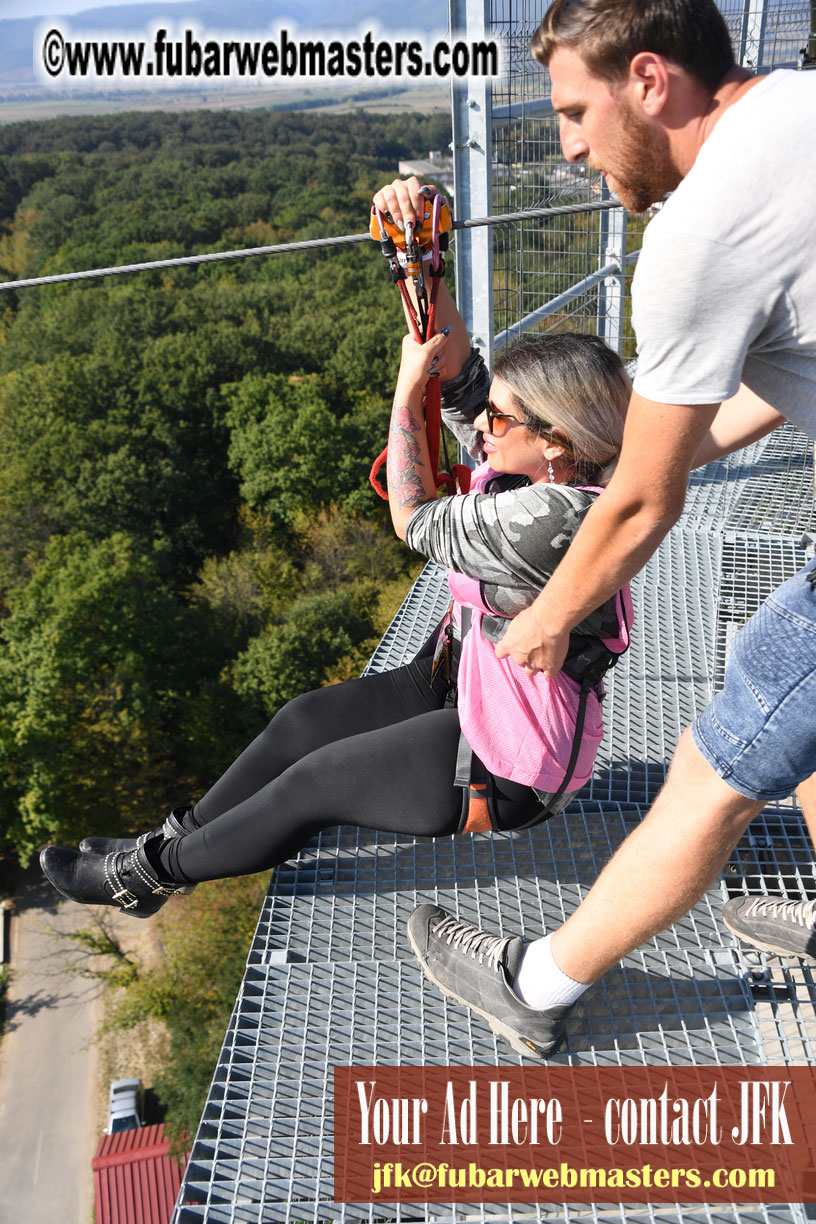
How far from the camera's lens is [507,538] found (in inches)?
74.9

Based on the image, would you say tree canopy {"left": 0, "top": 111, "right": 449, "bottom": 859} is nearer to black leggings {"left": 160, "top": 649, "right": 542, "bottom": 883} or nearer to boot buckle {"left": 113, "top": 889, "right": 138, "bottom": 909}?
boot buckle {"left": 113, "top": 889, "right": 138, "bottom": 909}

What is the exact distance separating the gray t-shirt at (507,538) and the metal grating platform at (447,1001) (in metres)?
0.91

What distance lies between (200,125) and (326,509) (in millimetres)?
62667

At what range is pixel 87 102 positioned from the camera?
99188 millimetres

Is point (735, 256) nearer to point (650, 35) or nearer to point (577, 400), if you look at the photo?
point (650, 35)

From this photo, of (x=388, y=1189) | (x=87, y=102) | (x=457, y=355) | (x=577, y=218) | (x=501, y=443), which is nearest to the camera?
(x=388, y=1189)

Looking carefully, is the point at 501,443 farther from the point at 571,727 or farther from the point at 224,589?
the point at 224,589

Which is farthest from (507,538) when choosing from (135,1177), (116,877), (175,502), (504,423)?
(175,502)

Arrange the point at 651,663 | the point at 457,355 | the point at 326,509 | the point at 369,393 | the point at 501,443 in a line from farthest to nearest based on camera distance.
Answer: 1. the point at 369,393
2. the point at 326,509
3. the point at 651,663
4. the point at 457,355
5. the point at 501,443

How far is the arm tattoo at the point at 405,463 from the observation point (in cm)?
215

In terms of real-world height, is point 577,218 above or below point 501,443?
above

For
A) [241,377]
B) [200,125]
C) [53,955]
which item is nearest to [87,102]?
[200,125]

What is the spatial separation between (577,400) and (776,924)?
135 cm

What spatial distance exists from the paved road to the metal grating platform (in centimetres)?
1390
